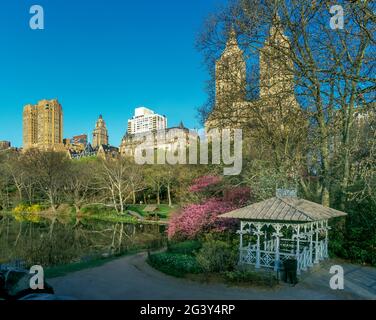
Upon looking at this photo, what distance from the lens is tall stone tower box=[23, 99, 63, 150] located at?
149125mm

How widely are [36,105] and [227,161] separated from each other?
142451 mm

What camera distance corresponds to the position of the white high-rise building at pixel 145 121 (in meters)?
149

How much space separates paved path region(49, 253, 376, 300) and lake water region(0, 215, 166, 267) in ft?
18.2

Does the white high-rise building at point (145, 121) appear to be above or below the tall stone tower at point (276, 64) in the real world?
above

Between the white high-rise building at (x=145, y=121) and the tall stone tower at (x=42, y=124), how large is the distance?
113 ft

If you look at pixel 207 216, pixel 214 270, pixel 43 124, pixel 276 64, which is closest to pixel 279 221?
pixel 214 270

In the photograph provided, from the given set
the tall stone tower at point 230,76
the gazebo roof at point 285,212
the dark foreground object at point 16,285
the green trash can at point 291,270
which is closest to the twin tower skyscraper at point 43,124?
the tall stone tower at point 230,76

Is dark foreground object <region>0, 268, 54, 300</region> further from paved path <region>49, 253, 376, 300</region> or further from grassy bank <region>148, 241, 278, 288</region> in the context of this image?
grassy bank <region>148, 241, 278, 288</region>

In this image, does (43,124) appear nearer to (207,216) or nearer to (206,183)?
(206,183)

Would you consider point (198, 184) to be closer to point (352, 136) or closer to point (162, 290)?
point (352, 136)

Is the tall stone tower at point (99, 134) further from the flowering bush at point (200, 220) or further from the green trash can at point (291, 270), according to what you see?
the green trash can at point (291, 270)

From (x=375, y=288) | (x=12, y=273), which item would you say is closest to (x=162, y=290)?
(x=12, y=273)

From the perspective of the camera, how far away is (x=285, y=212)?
14305 mm

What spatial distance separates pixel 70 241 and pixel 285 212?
61.9ft
